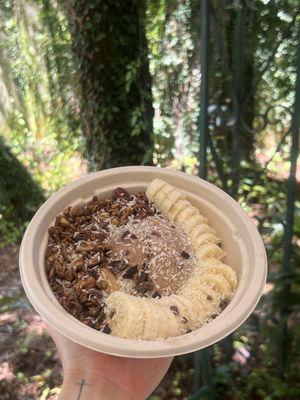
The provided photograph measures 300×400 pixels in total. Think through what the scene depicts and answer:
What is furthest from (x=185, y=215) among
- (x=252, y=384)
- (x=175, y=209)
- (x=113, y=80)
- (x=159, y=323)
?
(x=113, y=80)

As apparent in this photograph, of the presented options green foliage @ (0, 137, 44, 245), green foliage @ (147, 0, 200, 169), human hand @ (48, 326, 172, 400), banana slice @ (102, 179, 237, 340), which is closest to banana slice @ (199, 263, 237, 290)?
banana slice @ (102, 179, 237, 340)

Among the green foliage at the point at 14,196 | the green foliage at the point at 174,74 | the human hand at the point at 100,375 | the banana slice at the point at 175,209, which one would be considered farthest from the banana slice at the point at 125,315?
the green foliage at the point at 14,196

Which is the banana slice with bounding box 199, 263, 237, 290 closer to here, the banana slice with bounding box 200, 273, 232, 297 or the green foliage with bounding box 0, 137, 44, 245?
the banana slice with bounding box 200, 273, 232, 297

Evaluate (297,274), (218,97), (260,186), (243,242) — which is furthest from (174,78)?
(243,242)

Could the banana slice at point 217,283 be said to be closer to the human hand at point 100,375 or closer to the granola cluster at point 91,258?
the granola cluster at point 91,258

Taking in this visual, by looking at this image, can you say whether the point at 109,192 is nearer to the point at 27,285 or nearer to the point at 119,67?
the point at 27,285
